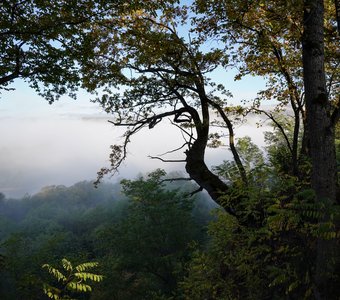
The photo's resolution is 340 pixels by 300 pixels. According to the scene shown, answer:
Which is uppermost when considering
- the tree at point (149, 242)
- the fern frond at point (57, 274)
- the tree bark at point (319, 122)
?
the tree bark at point (319, 122)

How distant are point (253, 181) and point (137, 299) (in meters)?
23.5

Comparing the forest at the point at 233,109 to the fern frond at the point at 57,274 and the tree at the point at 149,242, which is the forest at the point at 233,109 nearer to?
the fern frond at the point at 57,274

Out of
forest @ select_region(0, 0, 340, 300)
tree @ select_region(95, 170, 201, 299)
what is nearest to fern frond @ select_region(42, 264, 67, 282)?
forest @ select_region(0, 0, 340, 300)

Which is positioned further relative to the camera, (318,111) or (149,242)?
(149,242)

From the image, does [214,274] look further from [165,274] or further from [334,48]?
[165,274]

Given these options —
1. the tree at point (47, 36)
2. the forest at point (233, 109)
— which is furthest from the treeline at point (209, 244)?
the tree at point (47, 36)

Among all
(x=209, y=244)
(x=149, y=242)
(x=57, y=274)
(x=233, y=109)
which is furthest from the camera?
(x=149, y=242)

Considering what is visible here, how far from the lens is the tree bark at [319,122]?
5.52 meters

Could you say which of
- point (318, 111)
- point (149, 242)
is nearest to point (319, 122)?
point (318, 111)

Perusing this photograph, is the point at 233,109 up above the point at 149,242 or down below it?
above

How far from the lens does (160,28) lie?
11609mm

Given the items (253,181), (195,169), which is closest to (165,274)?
(195,169)

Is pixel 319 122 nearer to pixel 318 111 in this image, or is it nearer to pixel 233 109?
pixel 318 111

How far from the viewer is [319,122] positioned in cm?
559
